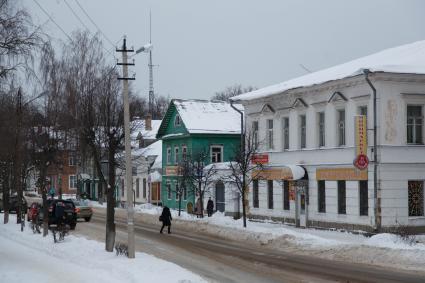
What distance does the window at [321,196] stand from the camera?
33.6 m

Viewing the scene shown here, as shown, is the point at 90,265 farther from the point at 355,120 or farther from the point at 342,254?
the point at 355,120

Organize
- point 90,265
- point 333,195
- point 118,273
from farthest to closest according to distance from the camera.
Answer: point 333,195 → point 90,265 → point 118,273

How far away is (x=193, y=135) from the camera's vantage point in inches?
2042

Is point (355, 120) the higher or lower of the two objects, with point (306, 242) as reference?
higher

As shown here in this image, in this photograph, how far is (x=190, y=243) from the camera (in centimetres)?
2753

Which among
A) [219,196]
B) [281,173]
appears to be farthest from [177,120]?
[281,173]

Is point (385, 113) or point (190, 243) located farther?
point (385, 113)

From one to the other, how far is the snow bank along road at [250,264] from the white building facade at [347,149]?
20.4 feet

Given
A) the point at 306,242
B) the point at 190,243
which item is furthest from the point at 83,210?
the point at 306,242

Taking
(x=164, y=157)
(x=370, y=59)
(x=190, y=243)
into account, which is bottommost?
(x=190, y=243)

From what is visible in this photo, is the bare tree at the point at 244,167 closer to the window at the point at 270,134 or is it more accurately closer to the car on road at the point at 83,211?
the window at the point at 270,134

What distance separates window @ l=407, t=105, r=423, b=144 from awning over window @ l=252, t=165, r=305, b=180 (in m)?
6.65

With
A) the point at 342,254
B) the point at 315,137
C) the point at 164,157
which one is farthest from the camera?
the point at 164,157

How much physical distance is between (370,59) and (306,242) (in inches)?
519
